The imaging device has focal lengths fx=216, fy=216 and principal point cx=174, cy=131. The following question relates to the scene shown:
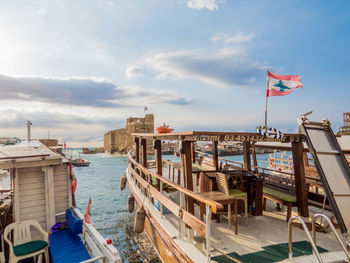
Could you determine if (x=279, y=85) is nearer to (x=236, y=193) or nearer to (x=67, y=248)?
(x=236, y=193)

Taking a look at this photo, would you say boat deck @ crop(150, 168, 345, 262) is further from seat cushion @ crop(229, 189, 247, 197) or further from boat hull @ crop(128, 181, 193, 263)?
seat cushion @ crop(229, 189, 247, 197)

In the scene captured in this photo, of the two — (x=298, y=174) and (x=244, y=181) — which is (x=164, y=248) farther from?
(x=298, y=174)

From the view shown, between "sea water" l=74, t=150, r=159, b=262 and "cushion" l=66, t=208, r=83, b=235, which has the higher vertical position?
"cushion" l=66, t=208, r=83, b=235

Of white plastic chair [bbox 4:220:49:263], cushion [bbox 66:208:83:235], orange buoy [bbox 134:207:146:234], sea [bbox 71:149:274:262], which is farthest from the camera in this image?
sea [bbox 71:149:274:262]


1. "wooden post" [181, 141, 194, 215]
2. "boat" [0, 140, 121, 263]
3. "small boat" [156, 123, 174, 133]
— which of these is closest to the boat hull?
"wooden post" [181, 141, 194, 215]

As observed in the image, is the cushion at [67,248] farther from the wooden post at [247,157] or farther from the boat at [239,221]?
the wooden post at [247,157]

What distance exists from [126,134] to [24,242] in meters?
94.5

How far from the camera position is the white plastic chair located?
520 cm

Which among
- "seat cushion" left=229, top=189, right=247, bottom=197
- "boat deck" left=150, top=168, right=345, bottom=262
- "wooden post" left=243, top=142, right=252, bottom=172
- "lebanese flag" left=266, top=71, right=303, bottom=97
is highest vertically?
"lebanese flag" left=266, top=71, right=303, bottom=97

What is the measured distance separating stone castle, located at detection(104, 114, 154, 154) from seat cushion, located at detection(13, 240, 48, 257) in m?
84.8

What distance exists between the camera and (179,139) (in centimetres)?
544

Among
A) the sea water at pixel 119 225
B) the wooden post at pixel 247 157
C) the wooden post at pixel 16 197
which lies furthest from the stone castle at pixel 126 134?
the wooden post at pixel 16 197

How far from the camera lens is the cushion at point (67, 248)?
5401 millimetres

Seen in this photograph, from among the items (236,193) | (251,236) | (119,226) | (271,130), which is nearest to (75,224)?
(236,193)
